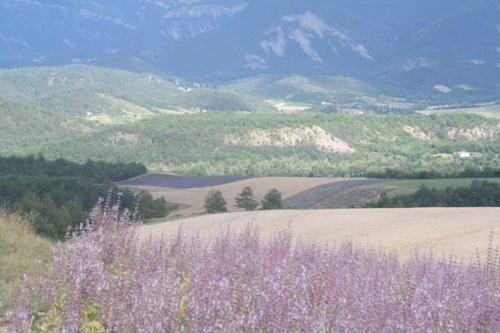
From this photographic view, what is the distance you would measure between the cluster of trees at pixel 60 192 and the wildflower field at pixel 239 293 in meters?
1.14

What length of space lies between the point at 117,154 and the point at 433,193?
90000 millimetres

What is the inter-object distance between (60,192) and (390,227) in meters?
30.6

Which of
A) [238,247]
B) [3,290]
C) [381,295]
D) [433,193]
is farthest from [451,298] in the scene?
[433,193]

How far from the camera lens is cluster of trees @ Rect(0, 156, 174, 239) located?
24.9m

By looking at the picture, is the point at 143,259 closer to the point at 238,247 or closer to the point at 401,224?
the point at 238,247

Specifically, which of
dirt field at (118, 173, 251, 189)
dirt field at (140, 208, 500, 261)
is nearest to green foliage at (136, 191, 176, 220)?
dirt field at (140, 208, 500, 261)

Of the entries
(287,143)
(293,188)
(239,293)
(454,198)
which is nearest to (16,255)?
(239,293)

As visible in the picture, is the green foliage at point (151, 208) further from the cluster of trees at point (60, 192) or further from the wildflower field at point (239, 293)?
the wildflower field at point (239, 293)

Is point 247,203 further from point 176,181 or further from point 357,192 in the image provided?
point 176,181

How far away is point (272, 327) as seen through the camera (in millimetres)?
5438

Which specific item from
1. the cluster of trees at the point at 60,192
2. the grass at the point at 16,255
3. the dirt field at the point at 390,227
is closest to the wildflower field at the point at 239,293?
the cluster of trees at the point at 60,192

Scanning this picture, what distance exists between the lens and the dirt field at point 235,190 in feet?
204

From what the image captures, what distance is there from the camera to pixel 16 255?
13156 millimetres

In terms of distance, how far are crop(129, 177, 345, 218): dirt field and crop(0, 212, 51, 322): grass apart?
4106 centimetres
